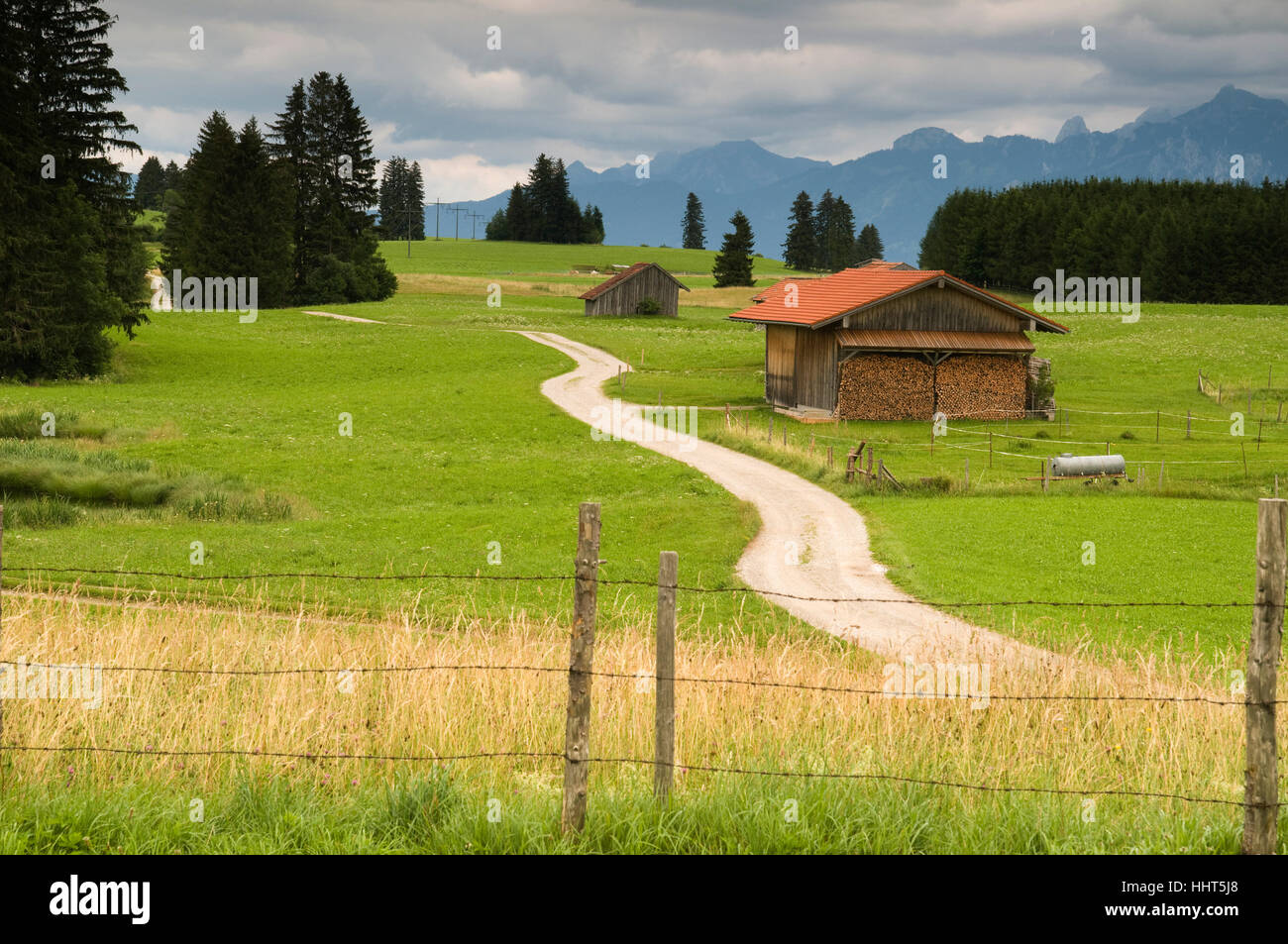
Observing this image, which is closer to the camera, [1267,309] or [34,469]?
[34,469]

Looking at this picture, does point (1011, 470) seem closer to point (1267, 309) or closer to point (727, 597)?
point (727, 597)

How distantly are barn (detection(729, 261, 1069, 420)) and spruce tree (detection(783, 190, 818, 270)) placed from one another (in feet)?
431

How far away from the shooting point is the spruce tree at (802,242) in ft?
589

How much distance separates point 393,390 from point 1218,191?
124m

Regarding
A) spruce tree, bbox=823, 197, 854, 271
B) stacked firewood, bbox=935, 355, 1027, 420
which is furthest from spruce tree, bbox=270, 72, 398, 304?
spruce tree, bbox=823, 197, 854, 271

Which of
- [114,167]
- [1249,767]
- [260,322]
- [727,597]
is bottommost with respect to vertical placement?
[727,597]

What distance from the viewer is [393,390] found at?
184 feet
